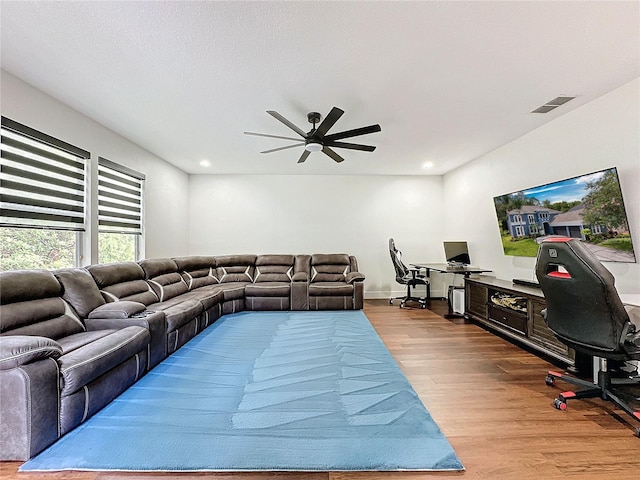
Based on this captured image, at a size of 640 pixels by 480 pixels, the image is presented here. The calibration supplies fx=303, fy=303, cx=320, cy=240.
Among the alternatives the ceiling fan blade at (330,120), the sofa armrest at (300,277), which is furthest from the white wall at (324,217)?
the ceiling fan blade at (330,120)

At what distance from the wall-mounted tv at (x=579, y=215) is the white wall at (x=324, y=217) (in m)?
2.67

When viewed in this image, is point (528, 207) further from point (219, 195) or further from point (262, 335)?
point (219, 195)

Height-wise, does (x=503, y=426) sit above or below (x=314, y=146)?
below

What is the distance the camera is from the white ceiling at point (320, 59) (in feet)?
6.28

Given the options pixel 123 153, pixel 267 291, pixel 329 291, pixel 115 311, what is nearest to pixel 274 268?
pixel 267 291

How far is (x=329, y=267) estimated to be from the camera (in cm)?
597

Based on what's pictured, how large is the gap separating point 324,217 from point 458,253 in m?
2.78

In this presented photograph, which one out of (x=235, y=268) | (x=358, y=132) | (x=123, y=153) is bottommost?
(x=235, y=268)

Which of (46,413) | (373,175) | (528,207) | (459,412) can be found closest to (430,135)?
(528,207)

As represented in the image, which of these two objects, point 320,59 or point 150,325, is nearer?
point 320,59

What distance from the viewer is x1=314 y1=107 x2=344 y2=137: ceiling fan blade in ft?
8.98

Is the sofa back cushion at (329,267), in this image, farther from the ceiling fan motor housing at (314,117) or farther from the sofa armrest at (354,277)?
the ceiling fan motor housing at (314,117)

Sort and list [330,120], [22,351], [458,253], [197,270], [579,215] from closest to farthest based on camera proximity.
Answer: [22,351] < [330,120] < [579,215] < [197,270] < [458,253]

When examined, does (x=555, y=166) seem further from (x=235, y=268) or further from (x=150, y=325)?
(x=235, y=268)
